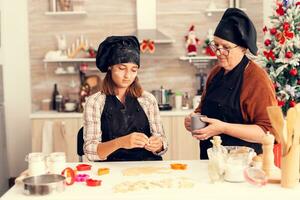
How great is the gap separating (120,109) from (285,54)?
2.18 metres

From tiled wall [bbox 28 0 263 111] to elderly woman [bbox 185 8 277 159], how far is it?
8.89 ft

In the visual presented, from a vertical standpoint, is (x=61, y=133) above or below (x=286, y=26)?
below

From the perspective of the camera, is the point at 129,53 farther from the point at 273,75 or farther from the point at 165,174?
the point at 273,75

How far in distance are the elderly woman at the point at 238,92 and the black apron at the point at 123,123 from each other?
0.99 ft

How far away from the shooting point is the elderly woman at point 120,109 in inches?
106

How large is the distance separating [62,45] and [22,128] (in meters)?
1.04

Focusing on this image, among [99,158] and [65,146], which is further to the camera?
[65,146]

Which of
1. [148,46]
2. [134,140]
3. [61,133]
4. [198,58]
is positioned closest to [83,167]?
[134,140]

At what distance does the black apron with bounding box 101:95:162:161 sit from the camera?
280 cm

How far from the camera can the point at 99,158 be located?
2594 mm

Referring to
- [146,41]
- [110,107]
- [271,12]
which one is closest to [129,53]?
[110,107]

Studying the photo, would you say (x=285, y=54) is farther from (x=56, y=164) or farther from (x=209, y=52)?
(x=56, y=164)

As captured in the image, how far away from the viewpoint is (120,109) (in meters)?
2.83

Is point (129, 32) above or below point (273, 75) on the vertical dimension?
above
